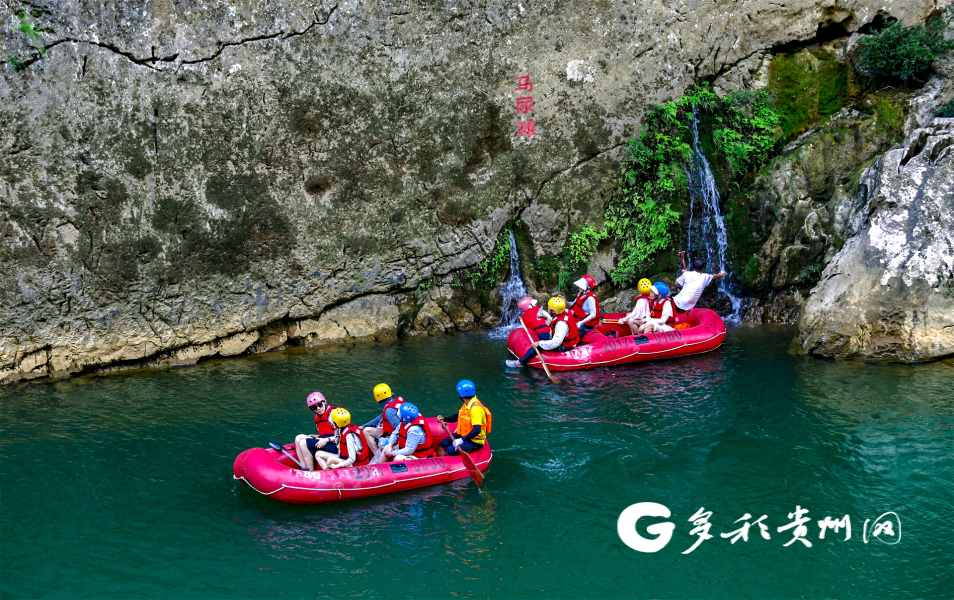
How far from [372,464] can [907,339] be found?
29.0 feet

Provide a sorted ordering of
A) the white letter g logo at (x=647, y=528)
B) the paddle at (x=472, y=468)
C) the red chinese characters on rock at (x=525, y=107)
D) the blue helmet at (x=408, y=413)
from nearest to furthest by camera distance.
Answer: the white letter g logo at (x=647, y=528), the paddle at (x=472, y=468), the blue helmet at (x=408, y=413), the red chinese characters on rock at (x=525, y=107)

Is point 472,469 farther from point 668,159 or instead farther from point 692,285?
point 668,159

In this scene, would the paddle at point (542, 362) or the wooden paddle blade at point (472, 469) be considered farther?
the paddle at point (542, 362)

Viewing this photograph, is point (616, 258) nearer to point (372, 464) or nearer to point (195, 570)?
point (372, 464)

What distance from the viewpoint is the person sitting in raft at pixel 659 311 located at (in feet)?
41.4

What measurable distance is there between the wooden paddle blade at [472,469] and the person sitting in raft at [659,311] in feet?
18.3

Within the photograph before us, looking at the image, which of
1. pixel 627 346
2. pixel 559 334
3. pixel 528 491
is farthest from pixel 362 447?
pixel 627 346

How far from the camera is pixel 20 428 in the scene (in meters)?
10.1

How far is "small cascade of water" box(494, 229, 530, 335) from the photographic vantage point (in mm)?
14820

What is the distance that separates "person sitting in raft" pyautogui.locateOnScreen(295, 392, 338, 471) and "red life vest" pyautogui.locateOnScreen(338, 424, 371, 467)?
10 cm

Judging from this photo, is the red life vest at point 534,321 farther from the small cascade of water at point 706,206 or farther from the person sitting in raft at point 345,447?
the person sitting in raft at point 345,447

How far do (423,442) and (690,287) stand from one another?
22.1 feet

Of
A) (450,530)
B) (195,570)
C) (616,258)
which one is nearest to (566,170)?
(616,258)

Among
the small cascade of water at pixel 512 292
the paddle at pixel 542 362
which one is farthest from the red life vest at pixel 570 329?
the small cascade of water at pixel 512 292
